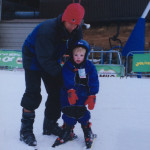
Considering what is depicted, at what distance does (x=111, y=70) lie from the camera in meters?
7.46

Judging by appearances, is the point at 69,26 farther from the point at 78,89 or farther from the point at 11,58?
the point at 11,58

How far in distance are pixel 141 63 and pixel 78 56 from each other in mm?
5655

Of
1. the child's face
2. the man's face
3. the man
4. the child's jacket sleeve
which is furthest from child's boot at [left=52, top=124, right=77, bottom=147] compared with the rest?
the man's face

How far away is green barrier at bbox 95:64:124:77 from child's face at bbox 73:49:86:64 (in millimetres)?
5622

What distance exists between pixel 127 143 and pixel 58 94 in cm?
75

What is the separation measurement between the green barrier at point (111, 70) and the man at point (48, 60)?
217 inches

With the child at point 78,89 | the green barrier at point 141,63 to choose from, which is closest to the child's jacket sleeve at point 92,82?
the child at point 78,89

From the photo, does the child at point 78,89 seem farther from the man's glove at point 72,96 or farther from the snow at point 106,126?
the snow at point 106,126

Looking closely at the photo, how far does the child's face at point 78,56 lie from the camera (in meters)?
1.85

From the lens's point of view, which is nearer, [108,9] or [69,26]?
[69,26]

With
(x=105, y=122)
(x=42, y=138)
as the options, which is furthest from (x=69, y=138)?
(x=105, y=122)

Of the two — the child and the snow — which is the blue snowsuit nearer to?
the child

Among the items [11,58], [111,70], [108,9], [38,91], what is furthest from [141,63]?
[108,9]

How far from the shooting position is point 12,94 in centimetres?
399
